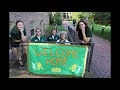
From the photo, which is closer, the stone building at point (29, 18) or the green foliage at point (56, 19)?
the stone building at point (29, 18)

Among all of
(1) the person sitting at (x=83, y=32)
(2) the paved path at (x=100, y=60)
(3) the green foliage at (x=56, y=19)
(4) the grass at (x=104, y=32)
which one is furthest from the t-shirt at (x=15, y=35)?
(4) the grass at (x=104, y=32)

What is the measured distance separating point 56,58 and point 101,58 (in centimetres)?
118

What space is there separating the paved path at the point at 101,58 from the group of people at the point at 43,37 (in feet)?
0.74

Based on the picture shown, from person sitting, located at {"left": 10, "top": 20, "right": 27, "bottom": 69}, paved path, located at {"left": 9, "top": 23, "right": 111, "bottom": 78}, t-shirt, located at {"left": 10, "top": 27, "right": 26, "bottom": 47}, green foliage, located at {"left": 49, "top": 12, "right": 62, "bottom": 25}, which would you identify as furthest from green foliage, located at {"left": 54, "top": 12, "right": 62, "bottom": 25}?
t-shirt, located at {"left": 10, "top": 27, "right": 26, "bottom": 47}

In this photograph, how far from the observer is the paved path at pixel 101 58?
8.71 meters

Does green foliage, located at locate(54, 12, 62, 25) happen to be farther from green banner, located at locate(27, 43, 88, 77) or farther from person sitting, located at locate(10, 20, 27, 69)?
person sitting, located at locate(10, 20, 27, 69)

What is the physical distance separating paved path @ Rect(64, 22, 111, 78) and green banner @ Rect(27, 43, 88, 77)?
0.86 ft

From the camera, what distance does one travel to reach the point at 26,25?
865cm

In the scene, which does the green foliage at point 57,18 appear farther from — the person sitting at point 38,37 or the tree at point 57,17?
the person sitting at point 38,37

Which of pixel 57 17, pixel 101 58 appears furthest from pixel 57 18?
pixel 101 58

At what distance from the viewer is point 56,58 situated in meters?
8.73

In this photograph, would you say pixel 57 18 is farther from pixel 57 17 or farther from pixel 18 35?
pixel 18 35
